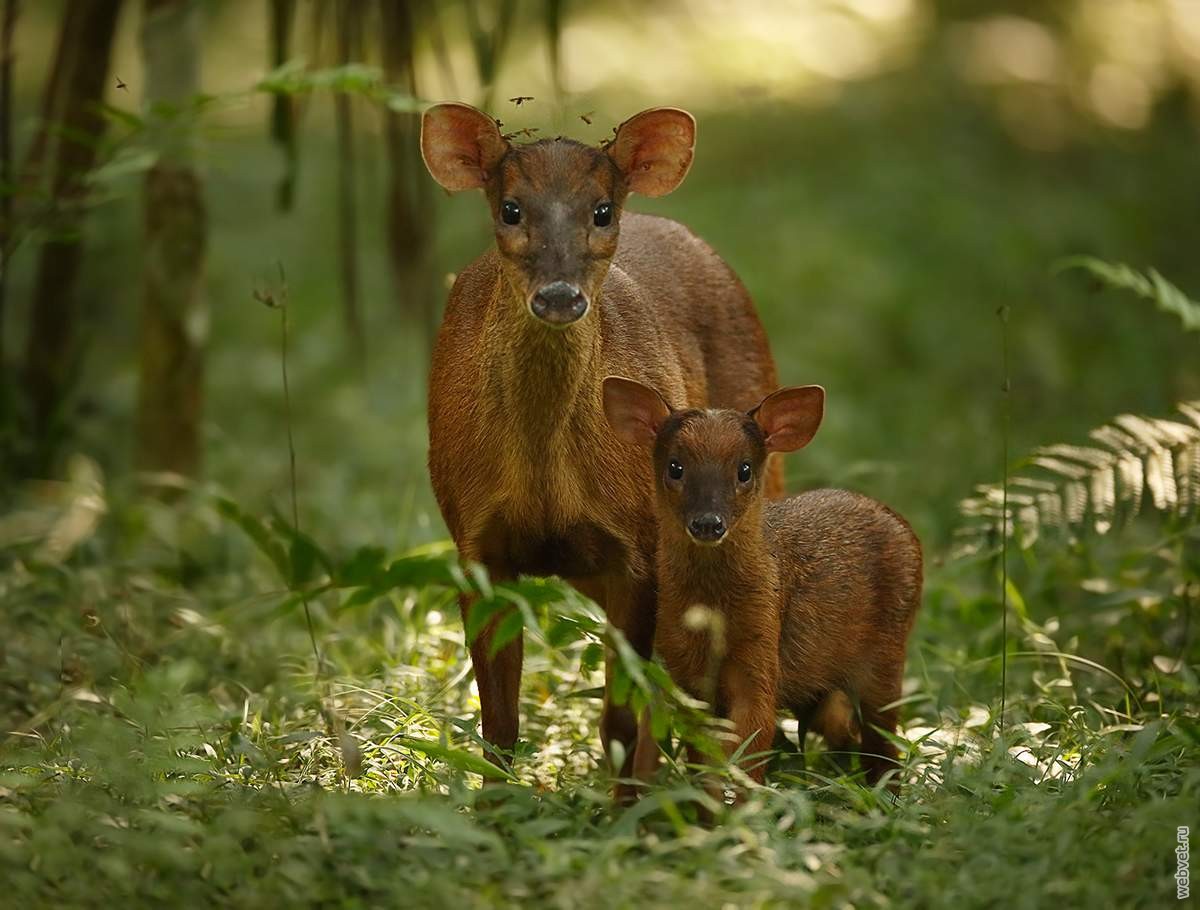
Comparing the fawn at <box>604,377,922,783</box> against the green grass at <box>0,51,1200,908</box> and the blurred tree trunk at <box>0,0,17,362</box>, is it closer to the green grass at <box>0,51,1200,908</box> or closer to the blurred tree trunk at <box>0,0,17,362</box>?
the green grass at <box>0,51,1200,908</box>

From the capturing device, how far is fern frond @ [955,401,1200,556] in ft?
17.4

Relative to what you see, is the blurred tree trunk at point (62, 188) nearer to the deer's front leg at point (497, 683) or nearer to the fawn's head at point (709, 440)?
the deer's front leg at point (497, 683)

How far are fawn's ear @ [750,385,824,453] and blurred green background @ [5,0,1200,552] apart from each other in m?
1.22

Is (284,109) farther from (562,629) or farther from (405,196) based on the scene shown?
(562,629)

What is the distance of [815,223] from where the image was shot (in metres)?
11.2

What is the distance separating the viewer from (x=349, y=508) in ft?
25.1

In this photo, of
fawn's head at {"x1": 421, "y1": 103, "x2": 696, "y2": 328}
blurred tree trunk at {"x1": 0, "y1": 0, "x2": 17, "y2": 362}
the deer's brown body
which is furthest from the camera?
blurred tree trunk at {"x1": 0, "y1": 0, "x2": 17, "y2": 362}

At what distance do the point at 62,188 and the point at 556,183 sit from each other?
10.0 feet

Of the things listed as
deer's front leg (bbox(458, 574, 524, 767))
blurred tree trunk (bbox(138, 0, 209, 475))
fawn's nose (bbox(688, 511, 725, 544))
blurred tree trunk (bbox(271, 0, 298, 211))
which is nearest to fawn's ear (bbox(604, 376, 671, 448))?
fawn's nose (bbox(688, 511, 725, 544))

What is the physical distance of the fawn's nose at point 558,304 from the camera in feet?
14.1

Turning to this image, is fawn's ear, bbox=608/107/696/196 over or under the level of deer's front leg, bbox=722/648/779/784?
over

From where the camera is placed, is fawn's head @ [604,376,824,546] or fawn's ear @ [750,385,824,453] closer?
fawn's head @ [604,376,824,546]

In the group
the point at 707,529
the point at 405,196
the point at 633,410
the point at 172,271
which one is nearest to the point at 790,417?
the point at 633,410

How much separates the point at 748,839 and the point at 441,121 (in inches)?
87.7
